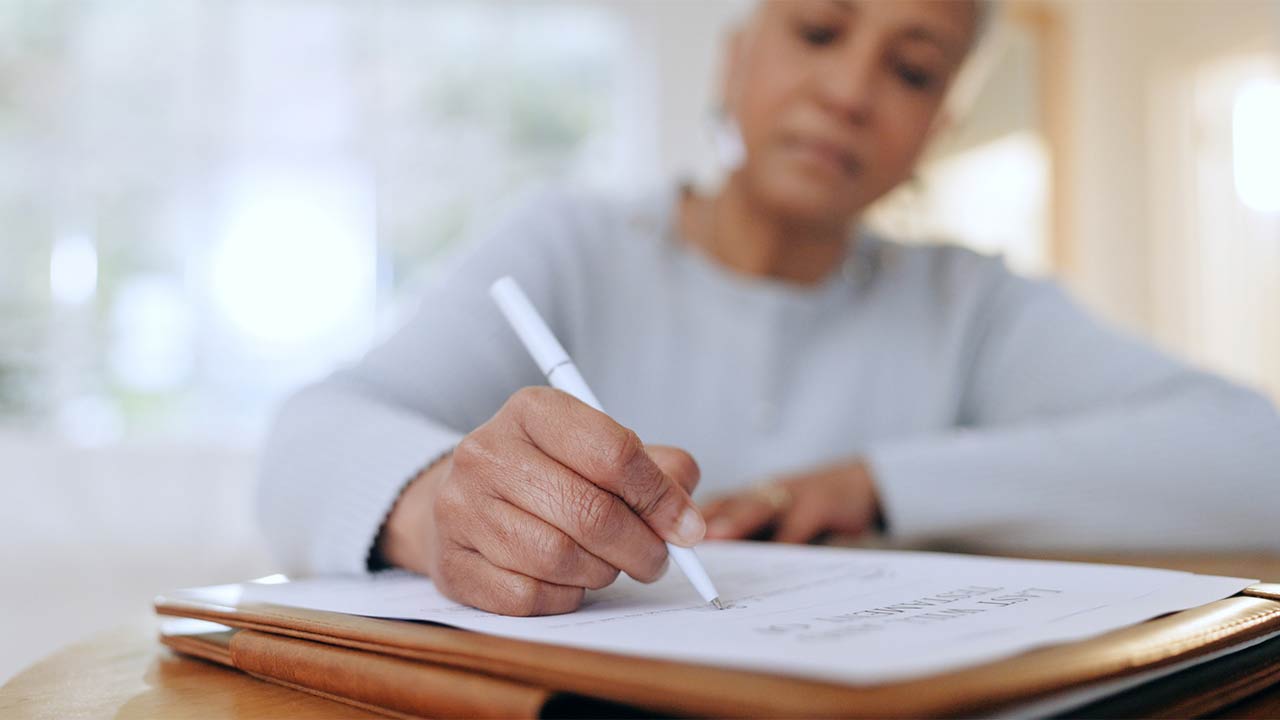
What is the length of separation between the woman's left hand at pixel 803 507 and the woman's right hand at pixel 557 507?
314 mm

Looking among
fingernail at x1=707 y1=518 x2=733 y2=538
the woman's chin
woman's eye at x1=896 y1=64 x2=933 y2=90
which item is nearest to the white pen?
fingernail at x1=707 y1=518 x2=733 y2=538

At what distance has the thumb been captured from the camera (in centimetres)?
41

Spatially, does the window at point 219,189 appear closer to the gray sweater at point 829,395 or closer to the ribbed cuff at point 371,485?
the gray sweater at point 829,395

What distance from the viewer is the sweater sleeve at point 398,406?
1.81 feet

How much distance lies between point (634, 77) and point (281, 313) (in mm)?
1122

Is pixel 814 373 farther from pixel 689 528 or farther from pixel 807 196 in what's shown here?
pixel 689 528

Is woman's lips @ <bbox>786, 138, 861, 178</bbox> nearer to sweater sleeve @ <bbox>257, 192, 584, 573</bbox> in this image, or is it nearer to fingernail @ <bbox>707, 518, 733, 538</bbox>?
sweater sleeve @ <bbox>257, 192, 584, 573</bbox>

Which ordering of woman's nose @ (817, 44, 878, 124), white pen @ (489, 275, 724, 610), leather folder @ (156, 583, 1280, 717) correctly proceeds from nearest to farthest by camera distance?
leather folder @ (156, 583, 1280, 717)
white pen @ (489, 275, 724, 610)
woman's nose @ (817, 44, 878, 124)

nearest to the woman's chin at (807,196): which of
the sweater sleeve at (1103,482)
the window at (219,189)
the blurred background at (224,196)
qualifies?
the sweater sleeve at (1103,482)

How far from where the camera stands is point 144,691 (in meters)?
0.38

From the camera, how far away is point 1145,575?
0.43 meters

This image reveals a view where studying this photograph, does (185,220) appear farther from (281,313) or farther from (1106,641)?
(1106,641)

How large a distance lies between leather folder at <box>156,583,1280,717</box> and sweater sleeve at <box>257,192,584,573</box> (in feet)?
0.51

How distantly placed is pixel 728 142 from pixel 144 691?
3.04 ft
